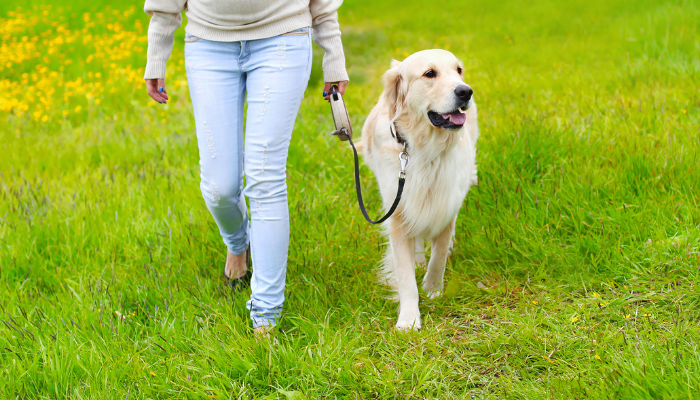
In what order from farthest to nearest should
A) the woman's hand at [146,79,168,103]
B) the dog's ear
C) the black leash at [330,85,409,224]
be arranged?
the dog's ear
the woman's hand at [146,79,168,103]
the black leash at [330,85,409,224]

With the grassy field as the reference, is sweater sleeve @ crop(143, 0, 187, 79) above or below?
above

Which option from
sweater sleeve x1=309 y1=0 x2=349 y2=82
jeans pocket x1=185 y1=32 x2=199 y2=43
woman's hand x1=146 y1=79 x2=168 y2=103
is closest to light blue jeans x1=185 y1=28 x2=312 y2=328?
jeans pocket x1=185 y1=32 x2=199 y2=43

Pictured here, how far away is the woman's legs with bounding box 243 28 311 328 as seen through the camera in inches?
90.0

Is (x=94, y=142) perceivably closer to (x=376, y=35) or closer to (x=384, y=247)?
(x=384, y=247)

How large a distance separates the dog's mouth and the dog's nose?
6cm

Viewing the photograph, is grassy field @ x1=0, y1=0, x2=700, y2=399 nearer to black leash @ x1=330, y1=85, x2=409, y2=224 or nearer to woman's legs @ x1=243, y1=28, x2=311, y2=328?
woman's legs @ x1=243, y1=28, x2=311, y2=328

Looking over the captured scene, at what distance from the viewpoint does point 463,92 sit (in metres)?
2.43

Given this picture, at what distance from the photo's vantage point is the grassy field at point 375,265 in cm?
213

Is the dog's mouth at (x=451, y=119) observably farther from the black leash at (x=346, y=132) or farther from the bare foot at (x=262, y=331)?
the bare foot at (x=262, y=331)

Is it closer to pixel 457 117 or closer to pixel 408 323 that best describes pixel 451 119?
pixel 457 117

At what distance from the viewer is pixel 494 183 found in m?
3.40

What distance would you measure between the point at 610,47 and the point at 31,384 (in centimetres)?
660

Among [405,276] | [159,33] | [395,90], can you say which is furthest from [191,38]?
[405,276]

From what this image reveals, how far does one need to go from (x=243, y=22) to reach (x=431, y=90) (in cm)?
88
